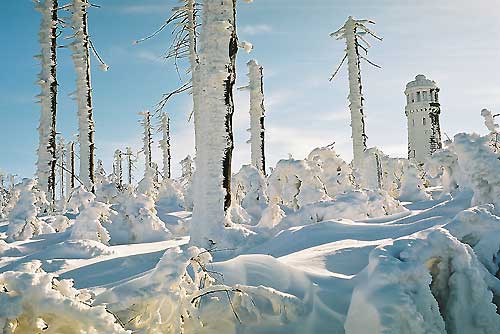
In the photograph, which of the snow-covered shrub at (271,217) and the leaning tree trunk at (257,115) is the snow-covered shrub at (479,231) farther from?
the leaning tree trunk at (257,115)

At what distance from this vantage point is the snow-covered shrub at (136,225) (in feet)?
30.1

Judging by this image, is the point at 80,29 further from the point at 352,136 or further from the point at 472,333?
the point at 472,333

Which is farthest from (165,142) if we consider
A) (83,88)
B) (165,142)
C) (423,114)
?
(83,88)

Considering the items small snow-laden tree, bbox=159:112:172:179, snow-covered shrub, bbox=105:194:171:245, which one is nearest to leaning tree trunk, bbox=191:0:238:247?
snow-covered shrub, bbox=105:194:171:245

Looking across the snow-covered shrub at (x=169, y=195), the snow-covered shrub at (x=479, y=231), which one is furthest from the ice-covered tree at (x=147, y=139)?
the snow-covered shrub at (x=479, y=231)

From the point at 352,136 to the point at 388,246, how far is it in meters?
12.9

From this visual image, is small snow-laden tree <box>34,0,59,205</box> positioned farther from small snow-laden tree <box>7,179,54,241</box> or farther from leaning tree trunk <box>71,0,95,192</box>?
small snow-laden tree <box>7,179,54,241</box>

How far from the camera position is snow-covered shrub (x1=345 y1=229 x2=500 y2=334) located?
302cm

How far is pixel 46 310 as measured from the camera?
253 cm

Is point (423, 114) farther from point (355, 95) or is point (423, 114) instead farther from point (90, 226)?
point (90, 226)

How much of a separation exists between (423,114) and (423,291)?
32.2 metres

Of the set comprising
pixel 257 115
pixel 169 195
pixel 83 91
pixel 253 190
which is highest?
pixel 257 115

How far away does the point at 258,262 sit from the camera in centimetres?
394

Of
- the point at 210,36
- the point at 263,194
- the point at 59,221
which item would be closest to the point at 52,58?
the point at 59,221
